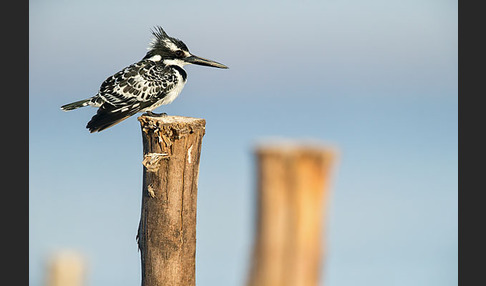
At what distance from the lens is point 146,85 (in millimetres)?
8297

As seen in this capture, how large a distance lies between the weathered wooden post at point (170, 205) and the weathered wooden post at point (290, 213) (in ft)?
6.09

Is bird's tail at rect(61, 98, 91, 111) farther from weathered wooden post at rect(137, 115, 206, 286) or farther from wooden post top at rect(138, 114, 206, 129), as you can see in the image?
weathered wooden post at rect(137, 115, 206, 286)

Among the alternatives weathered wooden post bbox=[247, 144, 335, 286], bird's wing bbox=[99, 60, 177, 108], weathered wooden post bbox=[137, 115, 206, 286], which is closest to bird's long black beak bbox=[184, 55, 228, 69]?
bird's wing bbox=[99, 60, 177, 108]

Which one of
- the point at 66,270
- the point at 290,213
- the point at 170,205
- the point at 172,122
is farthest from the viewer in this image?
the point at 66,270

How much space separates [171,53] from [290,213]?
5402mm

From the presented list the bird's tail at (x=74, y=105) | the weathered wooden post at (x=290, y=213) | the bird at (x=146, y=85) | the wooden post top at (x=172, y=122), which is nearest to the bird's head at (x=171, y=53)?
the bird at (x=146, y=85)

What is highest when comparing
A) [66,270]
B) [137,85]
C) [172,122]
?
[137,85]

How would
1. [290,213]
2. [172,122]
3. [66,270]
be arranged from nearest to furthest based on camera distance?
[290,213] → [172,122] → [66,270]

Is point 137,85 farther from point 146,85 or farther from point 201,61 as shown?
point 201,61

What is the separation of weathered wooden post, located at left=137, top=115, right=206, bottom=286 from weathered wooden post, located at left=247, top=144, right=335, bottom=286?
1857mm

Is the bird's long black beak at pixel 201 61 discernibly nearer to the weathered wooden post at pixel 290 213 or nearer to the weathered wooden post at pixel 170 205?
the weathered wooden post at pixel 170 205

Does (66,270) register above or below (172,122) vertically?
below

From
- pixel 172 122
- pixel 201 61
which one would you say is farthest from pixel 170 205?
pixel 201 61

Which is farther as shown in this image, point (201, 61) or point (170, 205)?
point (201, 61)
